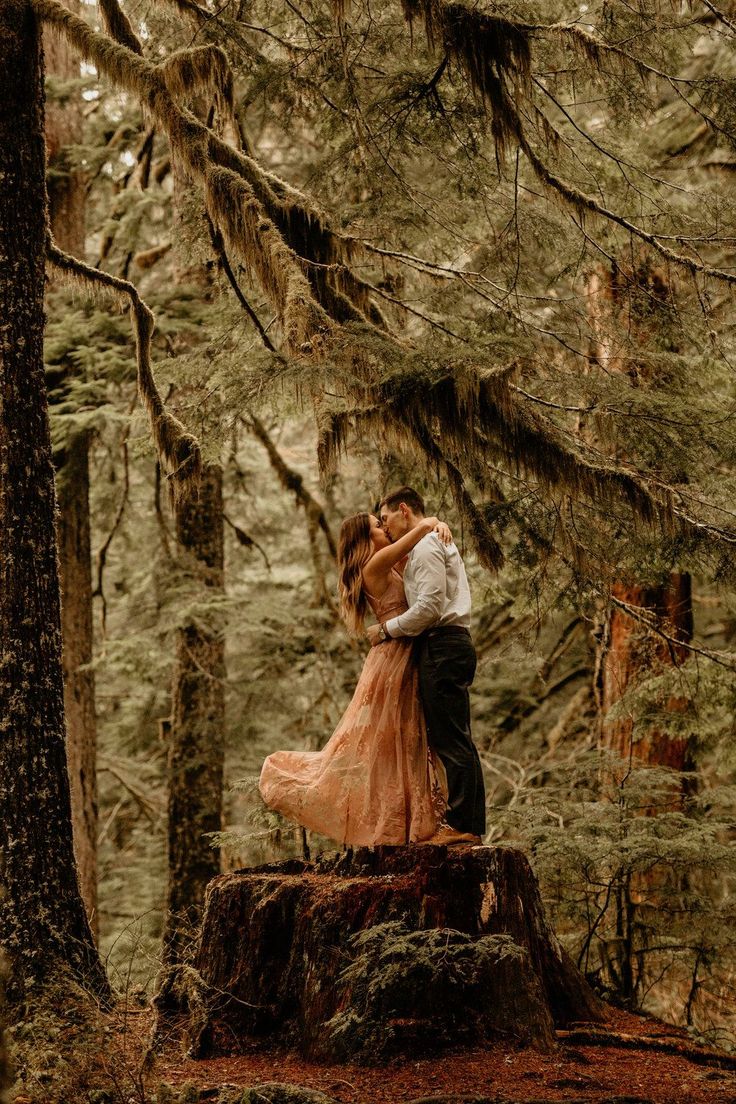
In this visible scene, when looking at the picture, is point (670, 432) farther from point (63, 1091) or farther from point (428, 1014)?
point (63, 1091)

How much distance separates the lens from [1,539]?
19.7ft

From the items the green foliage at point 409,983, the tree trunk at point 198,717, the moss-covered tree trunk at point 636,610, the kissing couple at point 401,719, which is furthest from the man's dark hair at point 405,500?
the tree trunk at point 198,717

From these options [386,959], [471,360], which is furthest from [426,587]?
[386,959]

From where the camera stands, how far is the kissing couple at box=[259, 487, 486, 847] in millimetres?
5977

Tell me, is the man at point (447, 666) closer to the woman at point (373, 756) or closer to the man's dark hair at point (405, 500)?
the woman at point (373, 756)

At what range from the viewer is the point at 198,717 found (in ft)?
35.7

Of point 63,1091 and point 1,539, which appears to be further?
point 1,539

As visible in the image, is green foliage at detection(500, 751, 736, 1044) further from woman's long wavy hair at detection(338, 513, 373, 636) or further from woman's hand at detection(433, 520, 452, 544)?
woman's hand at detection(433, 520, 452, 544)

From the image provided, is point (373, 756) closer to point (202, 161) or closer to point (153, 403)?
point (153, 403)

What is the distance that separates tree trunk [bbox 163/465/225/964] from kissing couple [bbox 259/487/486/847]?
4421 millimetres

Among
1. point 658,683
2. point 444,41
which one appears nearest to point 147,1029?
point 658,683

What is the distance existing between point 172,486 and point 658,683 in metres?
4.15

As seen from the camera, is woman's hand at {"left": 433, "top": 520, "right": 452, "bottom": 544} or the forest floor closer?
the forest floor

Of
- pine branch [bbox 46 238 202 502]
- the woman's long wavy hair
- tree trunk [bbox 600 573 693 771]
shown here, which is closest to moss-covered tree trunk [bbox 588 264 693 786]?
tree trunk [bbox 600 573 693 771]
